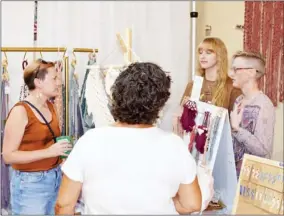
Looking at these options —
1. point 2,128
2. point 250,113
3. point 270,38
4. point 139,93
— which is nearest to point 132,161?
point 139,93

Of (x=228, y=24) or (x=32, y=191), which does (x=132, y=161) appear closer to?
(x=32, y=191)

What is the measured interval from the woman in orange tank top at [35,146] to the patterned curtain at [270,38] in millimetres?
1497

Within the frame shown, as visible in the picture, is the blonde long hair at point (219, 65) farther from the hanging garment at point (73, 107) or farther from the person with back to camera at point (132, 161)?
the person with back to camera at point (132, 161)

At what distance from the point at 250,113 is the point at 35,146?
1017 mm

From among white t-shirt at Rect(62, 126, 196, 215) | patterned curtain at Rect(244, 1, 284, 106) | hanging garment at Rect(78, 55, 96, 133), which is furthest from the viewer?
patterned curtain at Rect(244, 1, 284, 106)

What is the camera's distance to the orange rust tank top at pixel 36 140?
73.0 inches

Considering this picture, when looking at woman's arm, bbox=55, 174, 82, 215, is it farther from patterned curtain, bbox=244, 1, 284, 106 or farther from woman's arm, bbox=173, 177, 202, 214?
patterned curtain, bbox=244, 1, 284, 106

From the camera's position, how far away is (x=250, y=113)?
6.29ft

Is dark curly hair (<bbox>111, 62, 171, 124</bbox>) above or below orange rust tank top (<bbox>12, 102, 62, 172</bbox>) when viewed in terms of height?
above

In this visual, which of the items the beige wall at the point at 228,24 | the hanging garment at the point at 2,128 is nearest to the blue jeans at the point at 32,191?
the hanging garment at the point at 2,128

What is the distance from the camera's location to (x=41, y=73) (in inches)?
77.4

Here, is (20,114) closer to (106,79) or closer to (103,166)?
(106,79)

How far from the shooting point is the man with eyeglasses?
1.86m

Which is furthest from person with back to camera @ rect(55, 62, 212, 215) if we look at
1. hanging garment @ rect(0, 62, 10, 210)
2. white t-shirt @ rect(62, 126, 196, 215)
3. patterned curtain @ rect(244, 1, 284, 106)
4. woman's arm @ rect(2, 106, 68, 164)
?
patterned curtain @ rect(244, 1, 284, 106)
